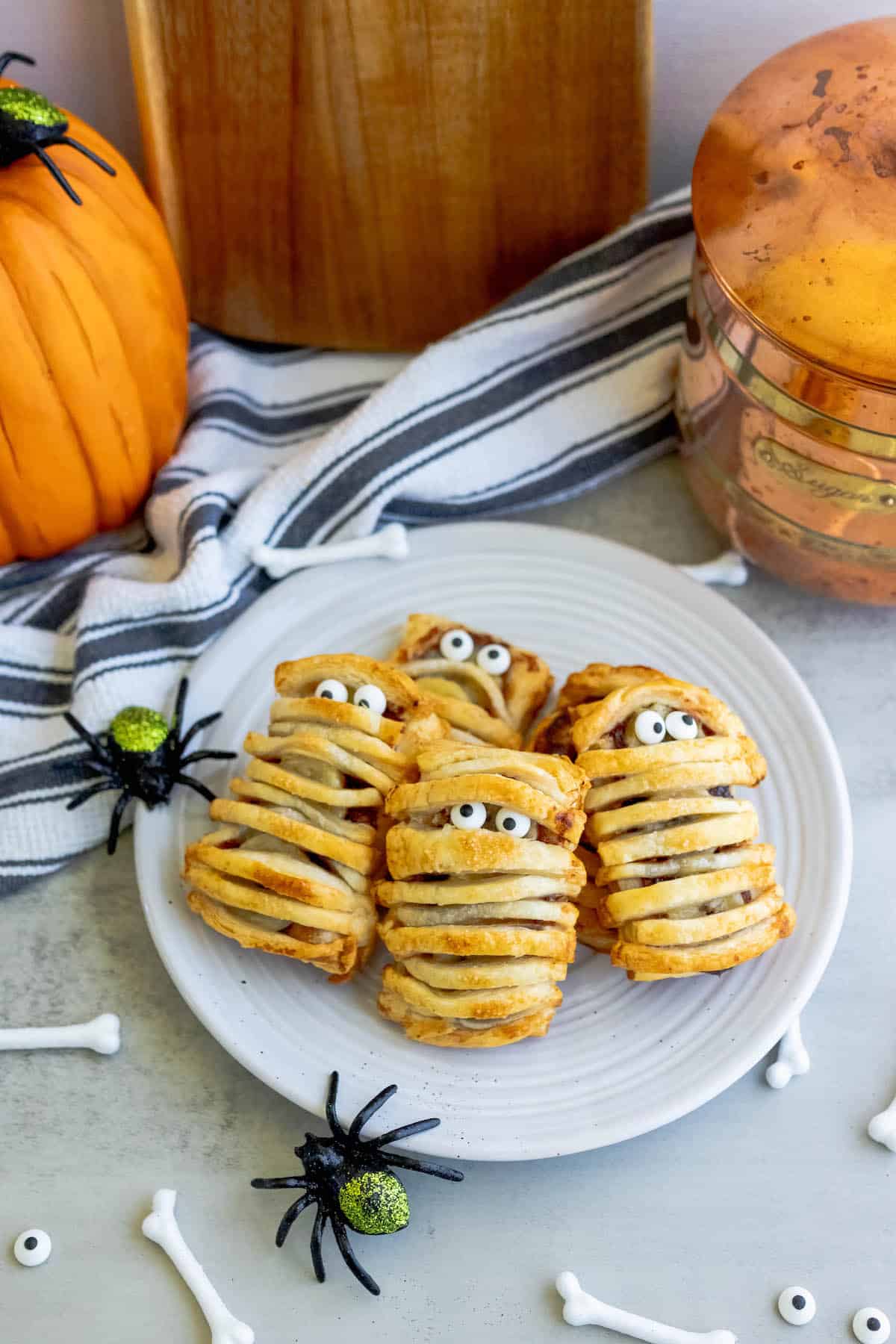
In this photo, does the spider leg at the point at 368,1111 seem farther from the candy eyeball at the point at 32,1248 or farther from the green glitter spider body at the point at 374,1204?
the candy eyeball at the point at 32,1248

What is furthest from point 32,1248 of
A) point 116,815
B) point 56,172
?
point 56,172

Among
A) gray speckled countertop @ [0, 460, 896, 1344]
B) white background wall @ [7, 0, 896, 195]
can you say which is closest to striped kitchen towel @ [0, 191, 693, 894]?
white background wall @ [7, 0, 896, 195]

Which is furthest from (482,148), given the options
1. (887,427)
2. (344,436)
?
(887,427)

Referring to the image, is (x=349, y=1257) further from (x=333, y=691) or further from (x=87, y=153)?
(x=87, y=153)

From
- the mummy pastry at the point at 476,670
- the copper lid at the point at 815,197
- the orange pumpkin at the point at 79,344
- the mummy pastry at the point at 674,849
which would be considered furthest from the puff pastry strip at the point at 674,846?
the orange pumpkin at the point at 79,344

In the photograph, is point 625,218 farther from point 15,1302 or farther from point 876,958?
point 15,1302

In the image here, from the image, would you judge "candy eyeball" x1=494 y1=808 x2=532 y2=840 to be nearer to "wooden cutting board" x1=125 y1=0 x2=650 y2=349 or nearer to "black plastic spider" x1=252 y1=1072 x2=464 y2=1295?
"black plastic spider" x1=252 y1=1072 x2=464 y2=1295
